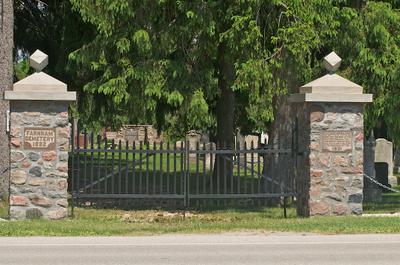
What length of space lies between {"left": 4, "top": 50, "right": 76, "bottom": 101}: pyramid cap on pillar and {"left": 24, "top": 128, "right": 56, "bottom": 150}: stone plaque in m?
0.61

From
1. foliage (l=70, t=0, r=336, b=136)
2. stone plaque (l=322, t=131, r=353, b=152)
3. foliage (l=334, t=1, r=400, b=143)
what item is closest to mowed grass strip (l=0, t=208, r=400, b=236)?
stone plaque (l=322, t=131, r=353, b=152)

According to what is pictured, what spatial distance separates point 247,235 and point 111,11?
25.1 feet

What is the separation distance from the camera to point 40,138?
15414 mm

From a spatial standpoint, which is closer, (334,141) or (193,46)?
(334,141)

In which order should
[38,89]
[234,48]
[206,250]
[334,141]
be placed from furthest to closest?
[234,48] < [334,141] < [38,89] < [206,250]

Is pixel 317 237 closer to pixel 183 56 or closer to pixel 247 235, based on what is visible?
pixel 247 235

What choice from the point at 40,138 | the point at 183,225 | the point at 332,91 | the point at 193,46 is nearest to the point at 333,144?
the point at 332,91

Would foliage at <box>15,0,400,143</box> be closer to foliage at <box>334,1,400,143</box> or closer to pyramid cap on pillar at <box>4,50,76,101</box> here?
foliage at <box>334,1,400,143</box>

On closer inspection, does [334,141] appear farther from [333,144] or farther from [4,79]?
[4,79]

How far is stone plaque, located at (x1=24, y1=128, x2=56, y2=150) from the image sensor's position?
1538 cm

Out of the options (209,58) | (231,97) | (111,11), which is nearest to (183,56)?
(209,58)

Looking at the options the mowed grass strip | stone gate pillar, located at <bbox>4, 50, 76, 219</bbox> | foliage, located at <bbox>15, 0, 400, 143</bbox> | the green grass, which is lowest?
the green grass

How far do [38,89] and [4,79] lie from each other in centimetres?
365

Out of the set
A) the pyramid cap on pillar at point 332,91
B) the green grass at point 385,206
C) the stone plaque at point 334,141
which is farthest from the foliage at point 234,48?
the stone plaque at point 334,141
